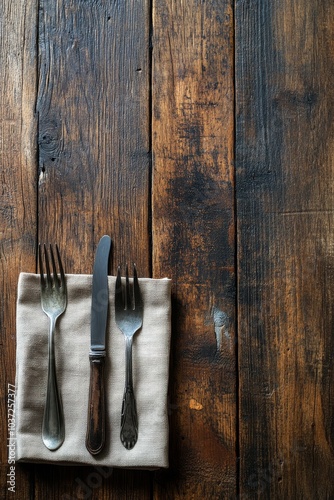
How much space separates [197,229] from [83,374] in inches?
11.5

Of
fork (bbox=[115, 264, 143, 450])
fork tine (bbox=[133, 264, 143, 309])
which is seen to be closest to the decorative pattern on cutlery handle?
fork (bbox=[115, 264, 143, 450])

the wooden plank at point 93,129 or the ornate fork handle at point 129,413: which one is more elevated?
the wooden plank at point 93,129

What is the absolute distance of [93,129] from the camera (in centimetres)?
94

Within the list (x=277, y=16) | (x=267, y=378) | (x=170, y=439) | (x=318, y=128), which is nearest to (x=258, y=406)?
(x=267, y=378)

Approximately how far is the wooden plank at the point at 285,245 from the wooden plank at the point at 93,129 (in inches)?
6.6

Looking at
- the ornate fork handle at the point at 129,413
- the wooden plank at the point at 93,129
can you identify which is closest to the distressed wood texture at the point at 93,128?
the wooden plank at the point at 93,129

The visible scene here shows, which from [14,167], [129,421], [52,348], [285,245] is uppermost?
[14,167]

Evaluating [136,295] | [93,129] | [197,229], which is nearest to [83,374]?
[136,295]

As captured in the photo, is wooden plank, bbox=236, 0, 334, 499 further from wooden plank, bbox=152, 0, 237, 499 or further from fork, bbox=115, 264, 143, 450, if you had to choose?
fork, bbox=115, 264, 143, 450

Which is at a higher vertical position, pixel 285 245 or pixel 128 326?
pixel 285 245

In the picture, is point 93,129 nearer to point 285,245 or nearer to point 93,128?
point 93,128

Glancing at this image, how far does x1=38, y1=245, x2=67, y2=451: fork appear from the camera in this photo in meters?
0.87

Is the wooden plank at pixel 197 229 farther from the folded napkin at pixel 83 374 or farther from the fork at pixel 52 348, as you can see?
the fork at pixel 52 348

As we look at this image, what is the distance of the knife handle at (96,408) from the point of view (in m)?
0.86
